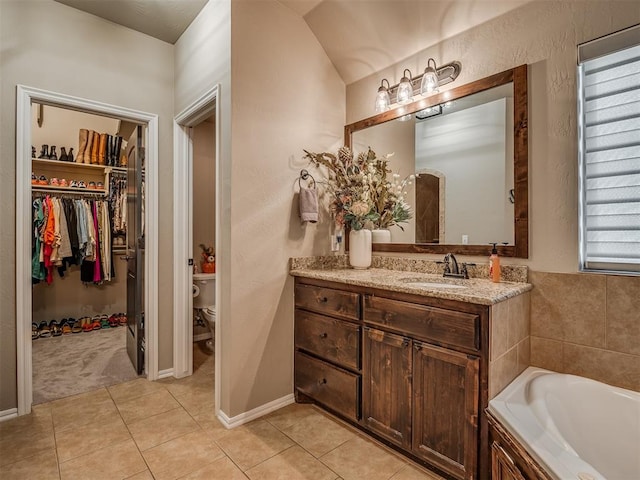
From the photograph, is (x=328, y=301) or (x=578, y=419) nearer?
(x=578, y=419)

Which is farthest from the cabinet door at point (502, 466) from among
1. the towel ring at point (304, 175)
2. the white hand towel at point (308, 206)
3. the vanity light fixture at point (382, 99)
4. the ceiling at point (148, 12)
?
the ceiling at point (148, 12)

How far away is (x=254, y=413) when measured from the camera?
7.07 ft

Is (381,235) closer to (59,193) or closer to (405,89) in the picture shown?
(405,89)

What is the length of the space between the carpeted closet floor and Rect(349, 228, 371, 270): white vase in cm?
209

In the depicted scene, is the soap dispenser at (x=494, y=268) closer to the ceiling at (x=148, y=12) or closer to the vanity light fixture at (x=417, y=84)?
the vanity light fixture at (x=417, y=84)

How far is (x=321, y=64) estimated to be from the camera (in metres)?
2.55

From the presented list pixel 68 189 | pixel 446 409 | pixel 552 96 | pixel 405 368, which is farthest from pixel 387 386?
pixel 68 189

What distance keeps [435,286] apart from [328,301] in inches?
26.1

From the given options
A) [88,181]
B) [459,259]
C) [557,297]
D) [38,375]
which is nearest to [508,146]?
[459,259]

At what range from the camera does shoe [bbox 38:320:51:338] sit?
3.75 meters

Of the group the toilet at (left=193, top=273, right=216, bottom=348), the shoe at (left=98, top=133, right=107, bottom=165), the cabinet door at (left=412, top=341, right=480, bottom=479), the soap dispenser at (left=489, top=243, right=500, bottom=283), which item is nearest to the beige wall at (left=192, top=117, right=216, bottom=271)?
the toilet at (left=193, top=273, right=216, bottom=348)

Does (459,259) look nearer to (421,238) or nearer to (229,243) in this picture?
(421,238)

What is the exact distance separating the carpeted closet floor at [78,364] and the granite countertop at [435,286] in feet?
6.16

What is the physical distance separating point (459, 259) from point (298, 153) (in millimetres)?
1310
